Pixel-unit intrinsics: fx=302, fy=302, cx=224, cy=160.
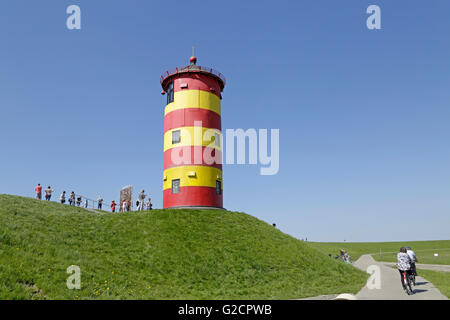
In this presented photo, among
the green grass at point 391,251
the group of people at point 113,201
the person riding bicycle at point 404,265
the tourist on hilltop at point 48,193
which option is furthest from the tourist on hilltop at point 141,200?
the green grass at point 391,251

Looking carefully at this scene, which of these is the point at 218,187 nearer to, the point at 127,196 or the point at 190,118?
the point at 190,118

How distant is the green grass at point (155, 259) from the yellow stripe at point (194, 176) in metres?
3.24

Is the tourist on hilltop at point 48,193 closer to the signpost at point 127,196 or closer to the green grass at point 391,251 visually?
the signpost at point 127,196

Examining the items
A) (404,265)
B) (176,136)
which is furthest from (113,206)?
(404,265)

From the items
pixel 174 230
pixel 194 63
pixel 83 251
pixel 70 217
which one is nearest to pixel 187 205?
pixel 174 230

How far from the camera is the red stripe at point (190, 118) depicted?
2733 cm

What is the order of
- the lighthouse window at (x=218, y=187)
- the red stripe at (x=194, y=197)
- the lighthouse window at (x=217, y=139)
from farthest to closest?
the lighthouse window at (x=217, y=139) < the lighthouse window at (x=218, y=187) < the red stripe at (x=194, y=197)

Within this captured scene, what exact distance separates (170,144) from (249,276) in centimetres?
1506

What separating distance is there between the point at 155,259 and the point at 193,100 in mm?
15860

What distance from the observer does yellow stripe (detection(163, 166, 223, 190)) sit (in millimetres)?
26203

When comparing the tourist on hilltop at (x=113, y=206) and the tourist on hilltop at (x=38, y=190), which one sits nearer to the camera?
the tourist on hilltop at (x=38, y=190)

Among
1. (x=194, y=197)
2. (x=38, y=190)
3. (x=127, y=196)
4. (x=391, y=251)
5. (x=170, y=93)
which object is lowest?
(x=391, y=251)

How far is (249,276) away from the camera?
54.6ft

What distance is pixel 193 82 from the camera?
28.3 metres
